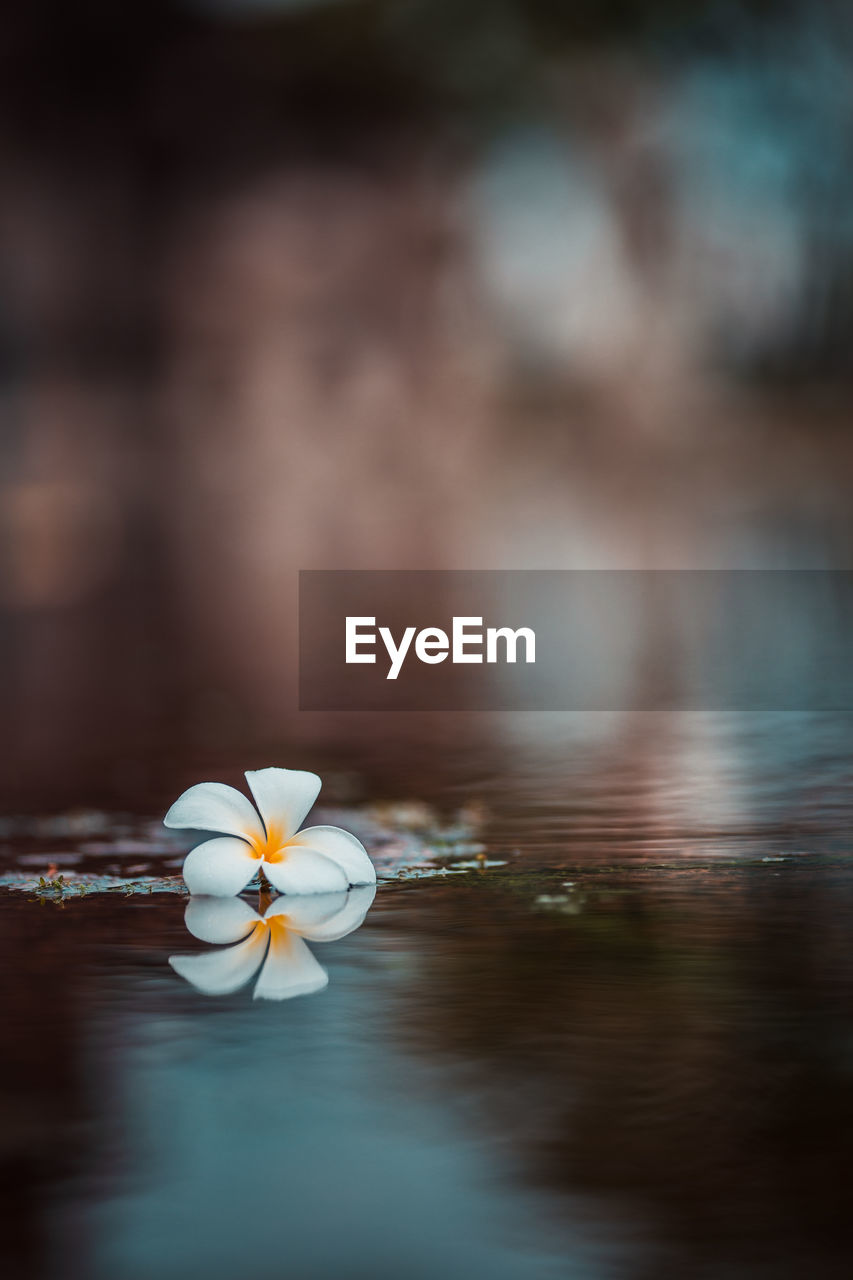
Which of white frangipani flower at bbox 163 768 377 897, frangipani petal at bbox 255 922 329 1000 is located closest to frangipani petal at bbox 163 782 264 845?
white frangipani flower at bbox 163 768 377 897

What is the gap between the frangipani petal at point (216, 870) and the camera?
1.13 metres

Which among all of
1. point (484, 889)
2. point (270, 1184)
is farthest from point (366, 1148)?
point (484, 889)

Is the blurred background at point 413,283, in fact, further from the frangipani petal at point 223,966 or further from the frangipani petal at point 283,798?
the frangipani petal at point 223,966

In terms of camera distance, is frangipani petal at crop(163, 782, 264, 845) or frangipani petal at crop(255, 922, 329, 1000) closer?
frangipani petal at crop(255, 922, 329, 1000)

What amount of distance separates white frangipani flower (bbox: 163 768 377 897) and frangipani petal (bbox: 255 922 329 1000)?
0.46ft

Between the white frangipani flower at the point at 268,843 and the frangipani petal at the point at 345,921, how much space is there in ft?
0.08

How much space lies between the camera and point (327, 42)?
595 centimetres

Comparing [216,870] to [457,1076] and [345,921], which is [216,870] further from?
[457,1076]

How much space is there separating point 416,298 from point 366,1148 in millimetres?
5626

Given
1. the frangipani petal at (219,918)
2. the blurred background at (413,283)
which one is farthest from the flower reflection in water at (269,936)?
the blurred background at (413,283)

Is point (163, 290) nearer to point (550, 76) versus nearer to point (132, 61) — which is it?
point (132, 61)

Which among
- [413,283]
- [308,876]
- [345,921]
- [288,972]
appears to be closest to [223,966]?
[288,972]

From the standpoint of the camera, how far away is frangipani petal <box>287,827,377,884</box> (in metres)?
1.17

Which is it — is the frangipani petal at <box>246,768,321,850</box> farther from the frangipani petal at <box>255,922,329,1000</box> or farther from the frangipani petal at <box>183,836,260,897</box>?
the frangipani petal at <box>255,922,329,1000</box>
